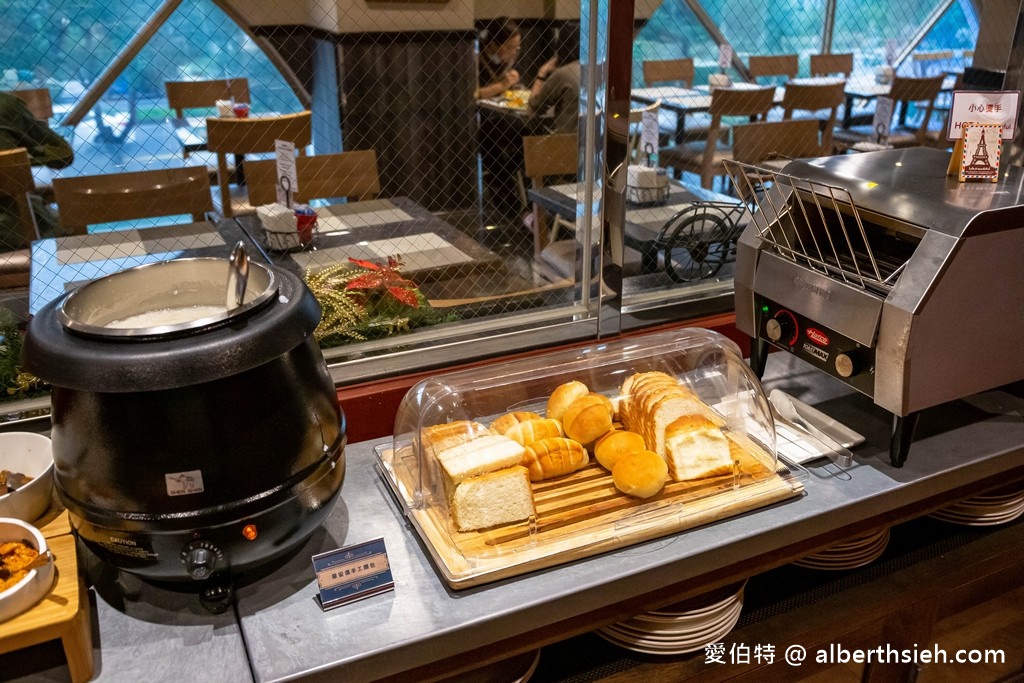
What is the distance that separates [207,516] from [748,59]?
8.06ft

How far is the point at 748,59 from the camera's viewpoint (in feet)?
9.00

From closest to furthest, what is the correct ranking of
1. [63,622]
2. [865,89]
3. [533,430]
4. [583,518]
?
[63,622]
[583,518]
[533,430]
[865,89]

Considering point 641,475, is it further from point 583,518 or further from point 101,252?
point 101,252

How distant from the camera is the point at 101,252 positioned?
3.98 ft

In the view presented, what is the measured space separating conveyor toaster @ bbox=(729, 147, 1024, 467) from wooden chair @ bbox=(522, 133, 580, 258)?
0.32m

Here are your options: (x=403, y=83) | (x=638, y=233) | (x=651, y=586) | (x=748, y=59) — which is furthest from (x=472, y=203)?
(x=748, y=59)

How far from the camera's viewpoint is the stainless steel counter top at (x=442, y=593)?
907 mm

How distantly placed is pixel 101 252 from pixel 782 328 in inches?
41.3

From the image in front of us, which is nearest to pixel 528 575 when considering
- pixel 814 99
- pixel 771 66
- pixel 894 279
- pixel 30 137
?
pixel 894 279

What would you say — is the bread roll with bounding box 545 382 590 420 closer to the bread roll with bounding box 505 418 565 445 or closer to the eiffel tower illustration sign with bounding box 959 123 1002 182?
the bread roll with bounding box 505 418 565 445

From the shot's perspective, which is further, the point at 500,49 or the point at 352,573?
the point at 500,49

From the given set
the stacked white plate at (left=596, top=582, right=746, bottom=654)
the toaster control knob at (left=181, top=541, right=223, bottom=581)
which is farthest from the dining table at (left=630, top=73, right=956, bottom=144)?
the toaster control knob at (left=181, top=541, right=223, bottom=581)

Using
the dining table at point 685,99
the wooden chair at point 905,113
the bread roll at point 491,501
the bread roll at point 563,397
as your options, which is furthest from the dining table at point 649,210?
the dining table at point 685,99

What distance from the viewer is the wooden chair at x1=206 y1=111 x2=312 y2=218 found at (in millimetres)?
1361
